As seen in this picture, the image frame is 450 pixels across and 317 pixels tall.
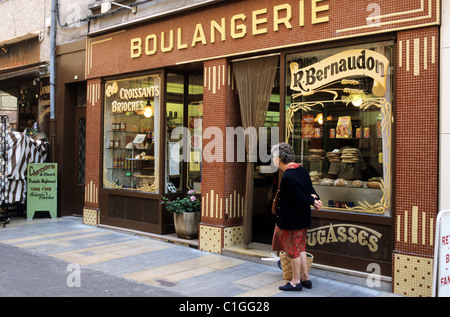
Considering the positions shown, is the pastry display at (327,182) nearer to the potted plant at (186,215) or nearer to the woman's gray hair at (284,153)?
the woman's gray hair at (284,153)

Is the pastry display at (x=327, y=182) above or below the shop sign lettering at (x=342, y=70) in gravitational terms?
below

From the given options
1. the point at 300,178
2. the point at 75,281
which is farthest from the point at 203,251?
the point at 300,178

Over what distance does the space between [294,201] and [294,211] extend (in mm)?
141

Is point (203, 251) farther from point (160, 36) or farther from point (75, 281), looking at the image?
Result: point (160, 36)

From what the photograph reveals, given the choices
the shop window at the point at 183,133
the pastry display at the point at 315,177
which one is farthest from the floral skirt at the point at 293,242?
the shop window at the point at 183,133

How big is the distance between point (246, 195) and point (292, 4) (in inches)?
129

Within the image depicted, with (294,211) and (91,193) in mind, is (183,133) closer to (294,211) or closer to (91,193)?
(91,193)

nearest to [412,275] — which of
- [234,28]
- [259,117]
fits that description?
[259,117]

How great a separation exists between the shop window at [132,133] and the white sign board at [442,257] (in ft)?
20.5

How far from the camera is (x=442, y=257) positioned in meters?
4.08

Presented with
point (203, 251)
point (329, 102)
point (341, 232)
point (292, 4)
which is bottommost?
point (203, 251)

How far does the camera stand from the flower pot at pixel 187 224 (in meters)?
8.50

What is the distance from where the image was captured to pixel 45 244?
27.5 ft
